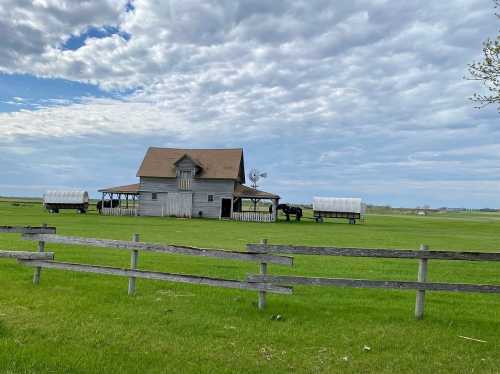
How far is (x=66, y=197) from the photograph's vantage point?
60281 mm

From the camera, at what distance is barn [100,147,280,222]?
5209cm

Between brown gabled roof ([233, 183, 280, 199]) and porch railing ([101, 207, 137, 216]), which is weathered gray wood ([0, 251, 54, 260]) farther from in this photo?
porch railing ([101, 207, 137, 216])

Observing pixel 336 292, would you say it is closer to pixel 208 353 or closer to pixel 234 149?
pixel 208 353

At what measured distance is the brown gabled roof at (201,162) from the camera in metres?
52.7

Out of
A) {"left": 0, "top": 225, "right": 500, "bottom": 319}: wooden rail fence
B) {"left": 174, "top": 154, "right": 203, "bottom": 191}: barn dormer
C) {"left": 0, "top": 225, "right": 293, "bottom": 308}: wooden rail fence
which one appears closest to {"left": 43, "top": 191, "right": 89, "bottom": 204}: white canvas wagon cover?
{"left": 174, "top": 154, "right": 203, "bottom": 191}: barn dormer

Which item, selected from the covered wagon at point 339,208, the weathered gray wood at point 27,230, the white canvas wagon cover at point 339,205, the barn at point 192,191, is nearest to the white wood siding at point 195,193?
the barn at point 192,191

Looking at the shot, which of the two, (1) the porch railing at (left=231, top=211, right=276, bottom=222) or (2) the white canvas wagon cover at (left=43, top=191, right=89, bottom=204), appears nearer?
(1) the porch railing at (left=231, top=211, right=276, bottom=222)

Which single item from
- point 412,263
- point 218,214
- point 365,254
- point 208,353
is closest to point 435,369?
point 365,254

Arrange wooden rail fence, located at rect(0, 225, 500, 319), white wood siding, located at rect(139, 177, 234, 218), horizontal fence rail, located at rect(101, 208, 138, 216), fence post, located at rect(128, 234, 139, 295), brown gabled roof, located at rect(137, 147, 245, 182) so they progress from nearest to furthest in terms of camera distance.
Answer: wooden rail fence, located at rect(0, 225, 500, 319), fence post, located at rect(128, 234, 139, 295), white wood siding, located at rect(139, 177, 234, 218), brown gabled roof, located at rect(137, 147, 245, 182), horizontal fence rail, located at rect(101, 208, 138, 216)

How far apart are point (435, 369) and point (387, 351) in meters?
0.73

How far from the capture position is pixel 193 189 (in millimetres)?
52719

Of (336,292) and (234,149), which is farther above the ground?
(234,149)

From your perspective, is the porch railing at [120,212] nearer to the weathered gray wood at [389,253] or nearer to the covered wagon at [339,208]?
the covered wagon at [339,208]

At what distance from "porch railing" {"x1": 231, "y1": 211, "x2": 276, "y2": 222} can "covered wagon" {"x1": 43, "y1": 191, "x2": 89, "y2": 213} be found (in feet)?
74.7
